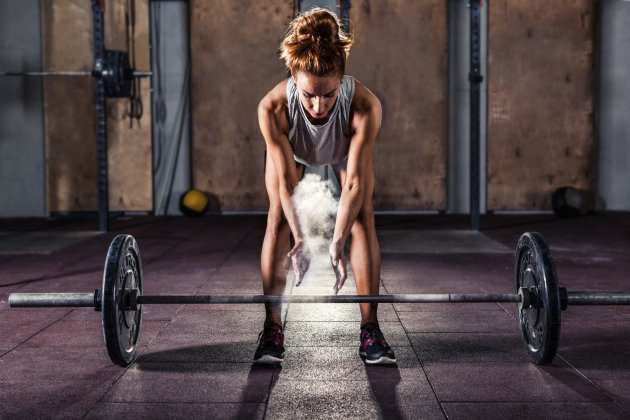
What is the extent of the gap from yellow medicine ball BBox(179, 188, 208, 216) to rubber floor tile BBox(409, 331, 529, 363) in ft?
14.6

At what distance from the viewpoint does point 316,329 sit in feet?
8.20

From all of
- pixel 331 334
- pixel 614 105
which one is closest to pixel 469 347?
pixel 331 334

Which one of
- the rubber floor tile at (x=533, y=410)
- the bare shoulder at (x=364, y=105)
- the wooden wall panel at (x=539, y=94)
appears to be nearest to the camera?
the rubber floor tile at (x=533, y=410)

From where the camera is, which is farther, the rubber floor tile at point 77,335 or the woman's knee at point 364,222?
the rubber floor tile at point 77,335

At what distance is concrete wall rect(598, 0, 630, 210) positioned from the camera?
22.0 ft

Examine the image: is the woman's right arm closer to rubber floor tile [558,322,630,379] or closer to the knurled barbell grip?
the knurled barbell grip

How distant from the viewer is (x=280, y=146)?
1.98m

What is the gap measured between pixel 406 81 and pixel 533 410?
539cm

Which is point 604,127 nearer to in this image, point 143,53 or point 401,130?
point 401,130

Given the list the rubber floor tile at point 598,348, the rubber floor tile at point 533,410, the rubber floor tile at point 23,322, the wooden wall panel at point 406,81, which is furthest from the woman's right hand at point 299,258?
the wooden wall panel at point 406,81

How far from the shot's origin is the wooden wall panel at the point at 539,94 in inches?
266

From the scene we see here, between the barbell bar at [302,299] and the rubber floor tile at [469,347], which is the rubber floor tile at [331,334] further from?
the barbell bar at [302,299]

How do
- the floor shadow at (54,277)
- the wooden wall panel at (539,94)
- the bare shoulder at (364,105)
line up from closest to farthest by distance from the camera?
the bare shoulder at (364,105), the floor shadow at (54,277), the wooden wall panel at (539,94)

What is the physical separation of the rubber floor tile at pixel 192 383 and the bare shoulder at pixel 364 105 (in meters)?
0.74
